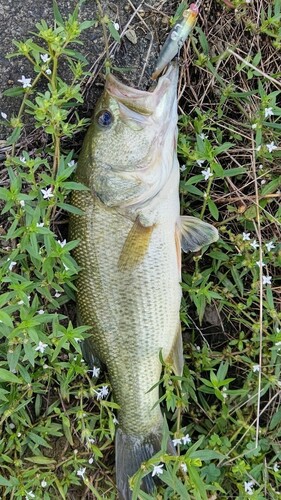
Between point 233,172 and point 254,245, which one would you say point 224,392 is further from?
point 233,172

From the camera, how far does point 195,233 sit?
3.11m

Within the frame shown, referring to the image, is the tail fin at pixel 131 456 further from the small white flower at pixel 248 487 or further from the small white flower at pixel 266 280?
the small white flower at pixel 266 280

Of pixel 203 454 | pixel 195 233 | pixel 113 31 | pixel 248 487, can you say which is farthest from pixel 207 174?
pixel 248 487

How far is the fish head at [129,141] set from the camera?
279cm

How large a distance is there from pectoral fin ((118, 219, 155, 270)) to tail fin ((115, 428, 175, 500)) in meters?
0.97

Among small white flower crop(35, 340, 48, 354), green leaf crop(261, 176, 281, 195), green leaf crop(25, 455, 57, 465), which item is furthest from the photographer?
green leaf crop(261, 176, 281, 195)

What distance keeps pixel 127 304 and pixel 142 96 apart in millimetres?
1066

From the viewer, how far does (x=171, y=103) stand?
286 cm

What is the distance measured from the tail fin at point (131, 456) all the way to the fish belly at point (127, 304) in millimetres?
49

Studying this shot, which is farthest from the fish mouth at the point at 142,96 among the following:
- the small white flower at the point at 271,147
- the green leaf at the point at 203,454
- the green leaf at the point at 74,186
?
the green leaf at the point at 203,454

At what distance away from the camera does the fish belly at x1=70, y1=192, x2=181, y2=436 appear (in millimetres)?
2896

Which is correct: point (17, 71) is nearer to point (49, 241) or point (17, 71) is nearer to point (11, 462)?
point (49, 241)

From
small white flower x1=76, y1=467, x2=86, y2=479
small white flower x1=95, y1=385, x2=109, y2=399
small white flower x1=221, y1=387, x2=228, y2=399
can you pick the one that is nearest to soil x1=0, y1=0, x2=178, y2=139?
small white flower x1=95, y1=385, x2=109, y2=399

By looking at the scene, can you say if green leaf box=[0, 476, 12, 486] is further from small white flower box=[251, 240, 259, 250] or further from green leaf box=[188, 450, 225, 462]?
small white flower box=[251, 240, 259, 250]
